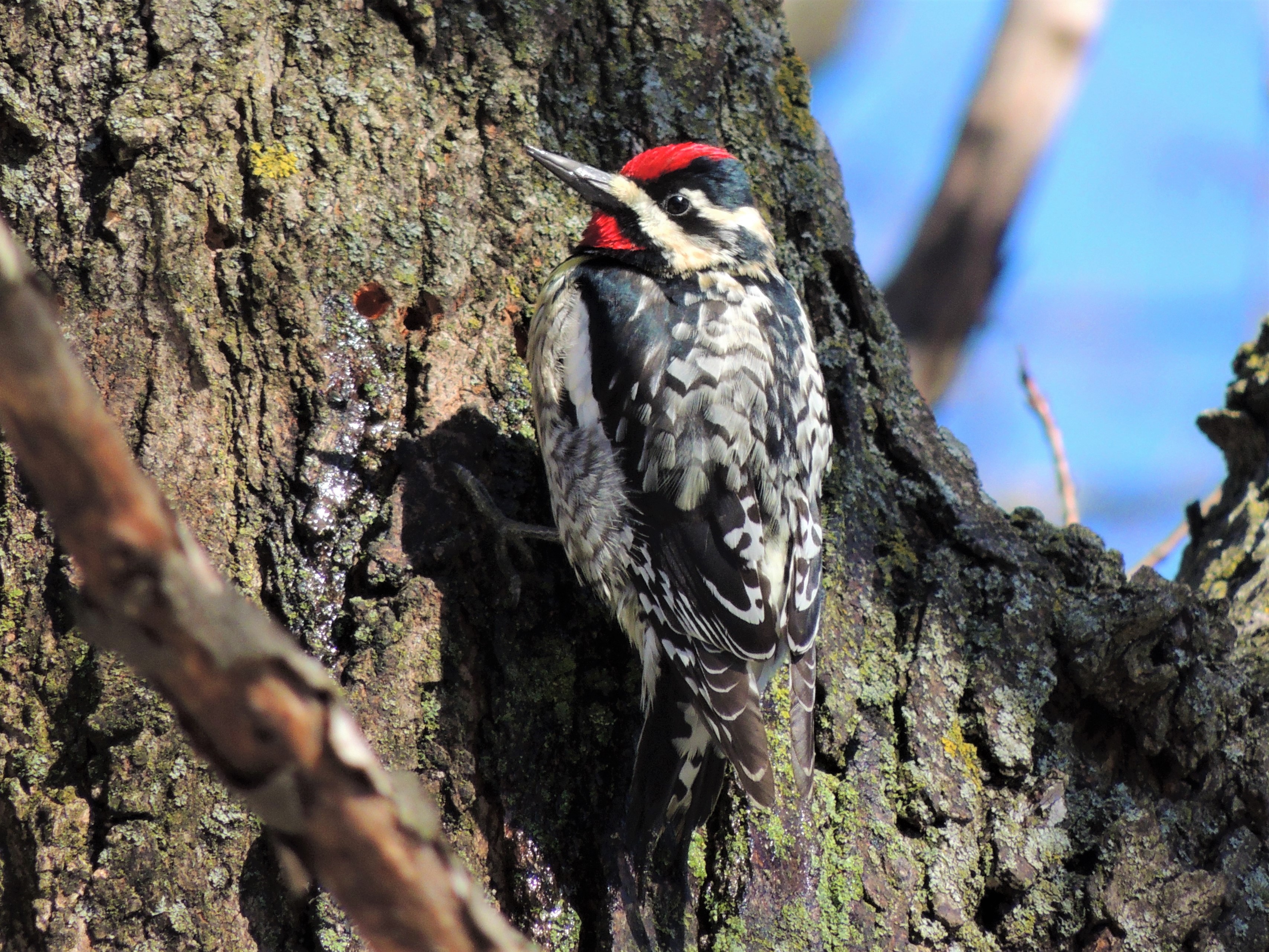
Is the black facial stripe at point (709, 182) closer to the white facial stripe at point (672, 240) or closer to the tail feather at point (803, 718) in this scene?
the white facial stripe at point (672, 240)

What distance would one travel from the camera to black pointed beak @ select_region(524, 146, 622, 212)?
8.71ft

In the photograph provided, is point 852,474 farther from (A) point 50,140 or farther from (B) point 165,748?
(A) point 50,140

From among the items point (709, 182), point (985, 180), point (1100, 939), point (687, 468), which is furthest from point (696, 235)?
point (985, 180)

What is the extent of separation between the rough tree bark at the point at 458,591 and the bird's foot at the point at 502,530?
3 centimetres

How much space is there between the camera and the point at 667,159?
111 inches

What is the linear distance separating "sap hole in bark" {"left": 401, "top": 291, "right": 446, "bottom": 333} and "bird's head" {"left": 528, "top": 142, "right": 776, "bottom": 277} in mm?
450

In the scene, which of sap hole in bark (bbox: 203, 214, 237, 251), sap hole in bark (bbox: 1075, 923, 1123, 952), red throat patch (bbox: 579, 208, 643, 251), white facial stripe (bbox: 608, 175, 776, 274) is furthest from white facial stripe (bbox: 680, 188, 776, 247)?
sap hole in bark (bbox: 1075, 923, 1123, 952)

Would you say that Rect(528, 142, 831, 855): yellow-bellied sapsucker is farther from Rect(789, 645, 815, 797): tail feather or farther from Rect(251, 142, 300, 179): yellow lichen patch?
Rect(251, 142, 300, 179): yellow lichen patch

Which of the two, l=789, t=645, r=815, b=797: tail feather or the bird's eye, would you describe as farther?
the bird's eye

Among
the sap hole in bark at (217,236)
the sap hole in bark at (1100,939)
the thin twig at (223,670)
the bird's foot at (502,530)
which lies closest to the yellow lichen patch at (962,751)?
the sap hole in bark at (1100,939)

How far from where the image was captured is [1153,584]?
8.95 feet

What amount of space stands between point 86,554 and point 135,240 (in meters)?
1.66

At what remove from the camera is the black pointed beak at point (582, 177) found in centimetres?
265

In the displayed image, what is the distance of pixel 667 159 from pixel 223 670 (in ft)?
7.20
